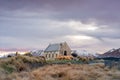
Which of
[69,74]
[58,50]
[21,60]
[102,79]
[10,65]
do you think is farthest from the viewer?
[58,50]

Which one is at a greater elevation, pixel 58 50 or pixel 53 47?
pixel 53 47

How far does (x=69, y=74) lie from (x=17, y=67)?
7.64 m

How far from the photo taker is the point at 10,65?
2552 cm

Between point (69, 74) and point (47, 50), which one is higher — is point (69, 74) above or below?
below

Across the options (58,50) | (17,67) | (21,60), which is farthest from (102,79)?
(58,50)

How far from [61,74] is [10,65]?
6729 mm

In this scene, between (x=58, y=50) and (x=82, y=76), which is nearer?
(x=82, y=76)

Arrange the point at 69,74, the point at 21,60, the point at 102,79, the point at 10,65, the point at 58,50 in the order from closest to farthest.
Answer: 1. the point at 102,79
2. the point at 69,74
3. the point at 10,65
4. the point at 21,60
5. the point at 58,50

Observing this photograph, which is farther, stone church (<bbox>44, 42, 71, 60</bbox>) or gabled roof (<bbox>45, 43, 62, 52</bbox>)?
gabled roof (<bbox>45, 43, 62, 52</bbox>)

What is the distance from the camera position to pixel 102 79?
1794 centimetres

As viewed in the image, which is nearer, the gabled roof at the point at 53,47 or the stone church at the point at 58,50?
the stone church at the point at 58,50

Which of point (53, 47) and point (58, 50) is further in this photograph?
point (53, 47)

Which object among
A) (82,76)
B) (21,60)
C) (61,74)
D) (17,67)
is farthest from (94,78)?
(21,60)

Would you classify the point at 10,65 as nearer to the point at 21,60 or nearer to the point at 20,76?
the point at 21,60
